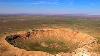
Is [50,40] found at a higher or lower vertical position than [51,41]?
higher

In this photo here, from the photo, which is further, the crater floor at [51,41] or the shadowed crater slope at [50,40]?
the shadowed crater slope at [50,40]

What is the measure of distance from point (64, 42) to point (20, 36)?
10.7 metres

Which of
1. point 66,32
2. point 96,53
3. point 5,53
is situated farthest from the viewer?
point 66,32

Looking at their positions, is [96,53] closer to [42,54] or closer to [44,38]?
[42,54]

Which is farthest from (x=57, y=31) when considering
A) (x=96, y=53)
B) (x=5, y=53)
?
(x=5, y=53)

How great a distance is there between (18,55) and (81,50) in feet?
36.4

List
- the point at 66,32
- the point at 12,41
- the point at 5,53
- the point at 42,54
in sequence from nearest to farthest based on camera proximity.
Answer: the point at 42,54 < the point at 5,53 < the point at 12,41 < the point at 66,32

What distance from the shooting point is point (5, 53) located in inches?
1511

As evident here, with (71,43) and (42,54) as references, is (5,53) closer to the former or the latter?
(42,54)

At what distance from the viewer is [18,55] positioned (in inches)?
1443

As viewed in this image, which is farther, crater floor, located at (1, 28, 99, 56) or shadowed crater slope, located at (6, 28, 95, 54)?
shadowed crater slope, located at (6, 28, 95, 54)

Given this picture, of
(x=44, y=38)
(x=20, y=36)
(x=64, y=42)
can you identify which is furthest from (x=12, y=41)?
(x=64, y=42)

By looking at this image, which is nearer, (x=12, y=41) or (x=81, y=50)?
(x=81, y=50)

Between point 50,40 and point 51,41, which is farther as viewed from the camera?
point 50,40
